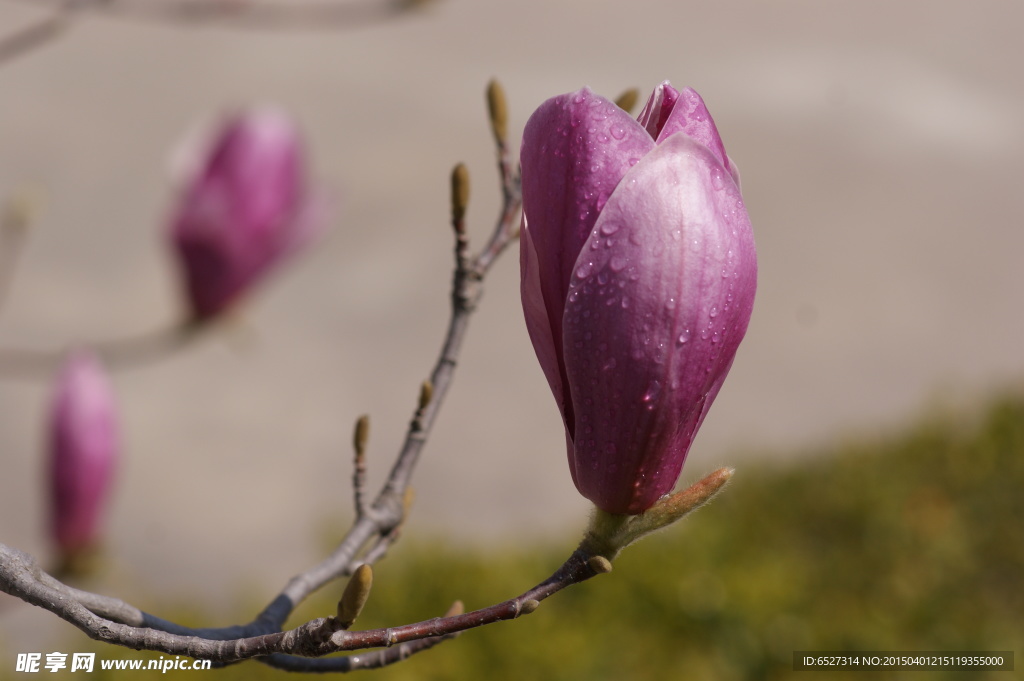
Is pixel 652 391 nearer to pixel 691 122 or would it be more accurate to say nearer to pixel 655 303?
pixel 655 303

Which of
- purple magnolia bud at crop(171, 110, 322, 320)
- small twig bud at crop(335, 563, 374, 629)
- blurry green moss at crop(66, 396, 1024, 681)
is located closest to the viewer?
small twig bud at crop(335, 563, 374, 629)

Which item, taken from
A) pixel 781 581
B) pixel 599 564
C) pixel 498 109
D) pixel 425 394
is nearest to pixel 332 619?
pixel 599 564

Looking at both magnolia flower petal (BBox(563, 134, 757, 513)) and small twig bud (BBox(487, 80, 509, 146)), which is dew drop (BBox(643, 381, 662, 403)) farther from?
small twig bud (BBox(487, 80, 509, 146))

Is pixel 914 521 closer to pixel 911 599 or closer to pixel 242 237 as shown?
pixel 911 599

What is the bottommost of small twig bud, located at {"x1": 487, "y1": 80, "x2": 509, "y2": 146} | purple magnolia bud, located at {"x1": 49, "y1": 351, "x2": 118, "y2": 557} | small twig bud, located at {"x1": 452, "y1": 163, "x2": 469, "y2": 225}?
purple magnolia bud, located at {"x1": 49, "y1": 351, "x2": 118, "y2": 557}

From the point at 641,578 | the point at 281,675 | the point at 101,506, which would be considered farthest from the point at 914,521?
the point at 101,506

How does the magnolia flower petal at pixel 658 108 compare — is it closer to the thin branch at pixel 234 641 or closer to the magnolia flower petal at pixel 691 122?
the magnolia flower petal at pixel 691 122

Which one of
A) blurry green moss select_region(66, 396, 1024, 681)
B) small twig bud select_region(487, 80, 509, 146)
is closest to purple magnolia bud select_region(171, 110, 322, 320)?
small twig bud select_region(487, 80, 509, 146)
